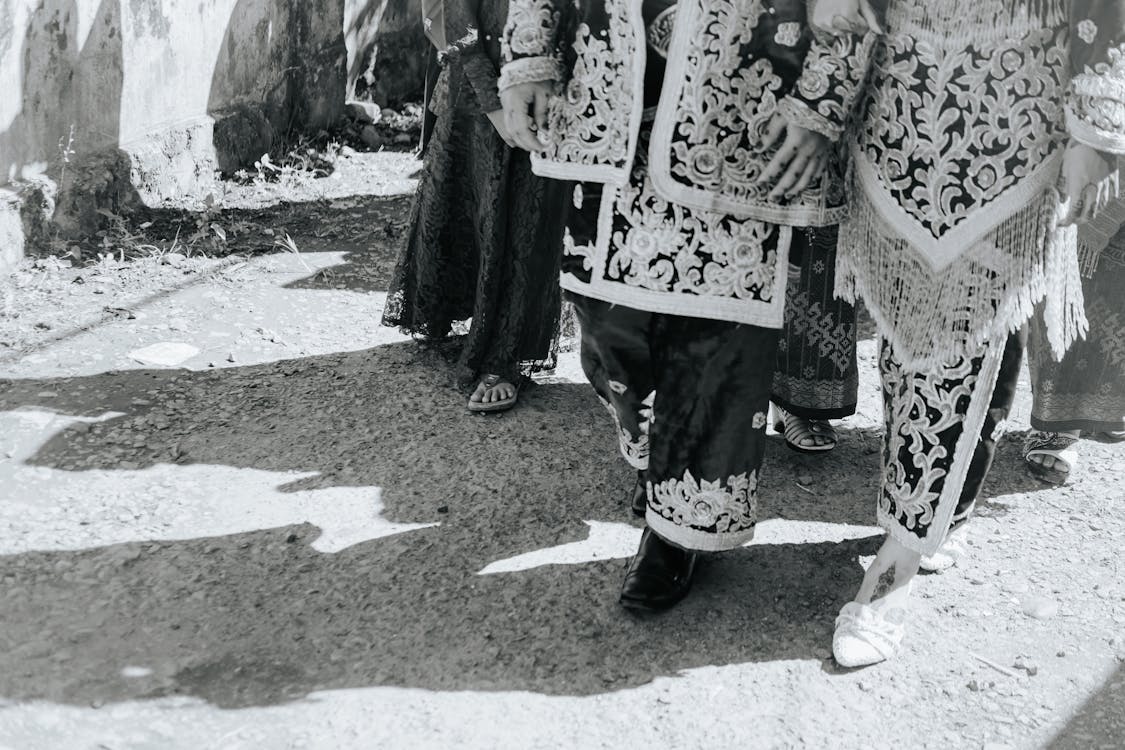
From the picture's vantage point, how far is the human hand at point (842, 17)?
6.55ft

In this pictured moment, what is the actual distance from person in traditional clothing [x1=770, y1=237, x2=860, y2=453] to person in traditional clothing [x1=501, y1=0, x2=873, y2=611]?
68 centimetres

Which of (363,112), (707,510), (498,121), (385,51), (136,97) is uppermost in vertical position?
(385,51)

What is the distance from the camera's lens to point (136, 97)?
486cm

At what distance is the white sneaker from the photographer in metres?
2.38

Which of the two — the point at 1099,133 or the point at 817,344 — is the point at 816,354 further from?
the point at 1099,133

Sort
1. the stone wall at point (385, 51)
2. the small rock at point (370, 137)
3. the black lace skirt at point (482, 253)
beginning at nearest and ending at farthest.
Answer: the black lace skirt at point (482, 253) → the small rock at point (370, 137) → the stone wall at point (385, 51)

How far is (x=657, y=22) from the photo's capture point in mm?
2158

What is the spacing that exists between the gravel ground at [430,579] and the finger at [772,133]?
1.06 metres

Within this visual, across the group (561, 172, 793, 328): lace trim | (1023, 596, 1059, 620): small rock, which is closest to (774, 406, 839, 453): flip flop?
(1023, 596, 1059, 620): small rock

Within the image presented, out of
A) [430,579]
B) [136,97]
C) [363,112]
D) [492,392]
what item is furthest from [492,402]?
[363,112]

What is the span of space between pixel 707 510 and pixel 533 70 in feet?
3.27

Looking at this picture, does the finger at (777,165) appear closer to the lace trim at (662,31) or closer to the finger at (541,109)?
the lace trim at (662,31)

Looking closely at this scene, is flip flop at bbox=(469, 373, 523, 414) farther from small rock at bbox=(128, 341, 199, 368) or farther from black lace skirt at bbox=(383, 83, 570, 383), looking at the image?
small rock at bbox=(128, 341, 199, 368)

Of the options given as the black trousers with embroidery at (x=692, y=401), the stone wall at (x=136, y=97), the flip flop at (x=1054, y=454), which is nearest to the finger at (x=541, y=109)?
the black trousers with embroidery at (x=692, y=401)
